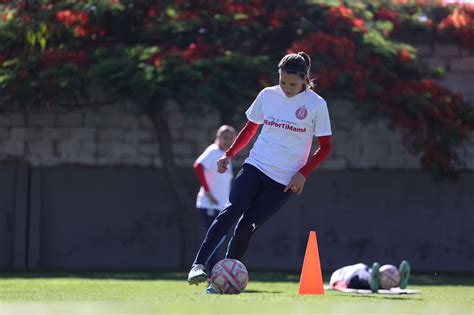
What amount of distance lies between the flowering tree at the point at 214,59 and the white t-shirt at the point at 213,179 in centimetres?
208

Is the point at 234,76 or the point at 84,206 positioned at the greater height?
the point at 234,76

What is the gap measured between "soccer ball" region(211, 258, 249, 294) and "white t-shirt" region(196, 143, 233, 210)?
4836 mm

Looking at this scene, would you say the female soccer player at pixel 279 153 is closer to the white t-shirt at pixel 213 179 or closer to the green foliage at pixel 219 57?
the white t-shirt at pixel 213 179

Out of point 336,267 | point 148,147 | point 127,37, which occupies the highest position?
point 127,37

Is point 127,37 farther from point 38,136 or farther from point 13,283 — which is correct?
point 13,283

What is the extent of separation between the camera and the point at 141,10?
17625mm

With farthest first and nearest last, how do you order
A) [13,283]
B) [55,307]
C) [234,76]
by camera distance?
[234,76], [13,283], [55,307]

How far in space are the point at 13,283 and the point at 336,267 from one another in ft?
21.5

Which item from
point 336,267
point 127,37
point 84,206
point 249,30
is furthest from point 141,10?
point 336,267

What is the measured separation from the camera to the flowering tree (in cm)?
→ 1661

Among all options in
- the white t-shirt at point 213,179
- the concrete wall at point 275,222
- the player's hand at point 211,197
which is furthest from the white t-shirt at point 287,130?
the concrete wall at point 275,222

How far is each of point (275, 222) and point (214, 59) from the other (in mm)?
3262

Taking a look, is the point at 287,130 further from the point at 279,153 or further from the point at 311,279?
the point at 311,279

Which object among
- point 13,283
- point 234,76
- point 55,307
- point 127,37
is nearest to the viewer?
point 55,307
